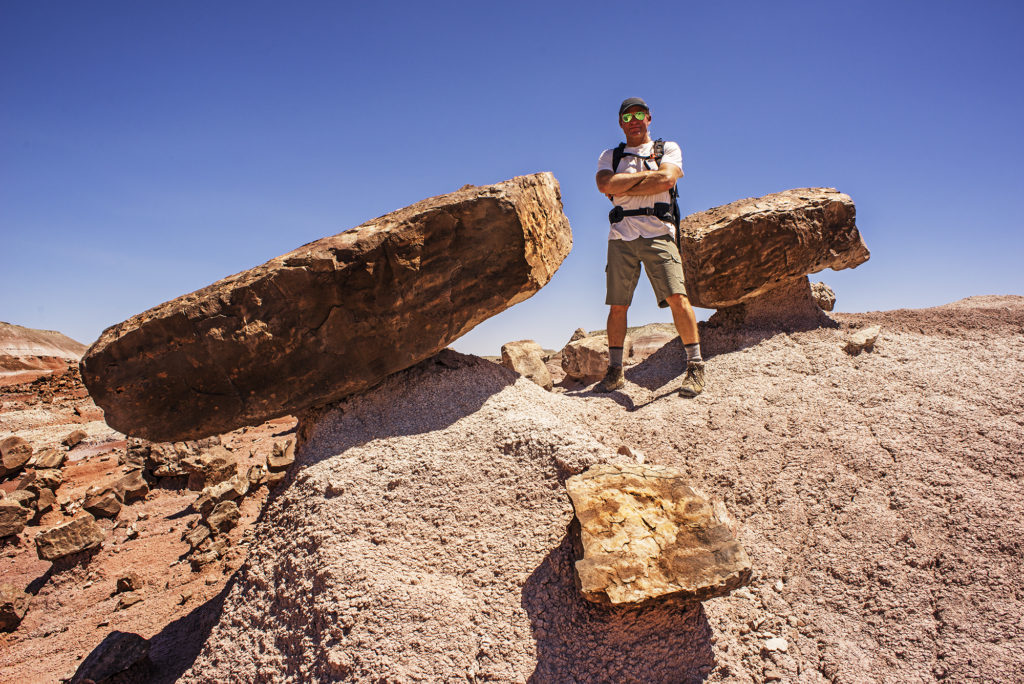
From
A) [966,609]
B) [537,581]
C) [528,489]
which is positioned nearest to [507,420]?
[528,489]

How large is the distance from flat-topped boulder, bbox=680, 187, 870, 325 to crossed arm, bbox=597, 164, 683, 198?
61 centimetres

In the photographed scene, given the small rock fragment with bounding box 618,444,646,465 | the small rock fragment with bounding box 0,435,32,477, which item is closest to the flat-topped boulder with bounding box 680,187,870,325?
the small rock fragment with bounding box 618,444,646,465

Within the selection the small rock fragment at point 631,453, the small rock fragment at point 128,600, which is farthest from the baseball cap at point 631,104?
the small rock fragment at point 128,600

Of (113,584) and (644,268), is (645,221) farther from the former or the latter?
(113,584)

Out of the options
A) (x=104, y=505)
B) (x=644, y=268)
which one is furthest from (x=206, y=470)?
(x=644, y=268)

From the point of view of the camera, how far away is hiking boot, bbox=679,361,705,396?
3.56 m

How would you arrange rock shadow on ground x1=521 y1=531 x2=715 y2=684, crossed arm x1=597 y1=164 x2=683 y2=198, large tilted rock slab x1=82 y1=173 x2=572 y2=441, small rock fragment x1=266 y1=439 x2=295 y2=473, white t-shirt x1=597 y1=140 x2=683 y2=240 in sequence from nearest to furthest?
1. rock shadow on ground x1=521 y1=531 x2=715 y2=684
2. large tilted rock slab x1=82 y1=173 x2=572 y2=441
3. crossed arm x1=597 y1=164 x2=683 y2=198
4. white t-shirt x1=597 y1=140 x2=683 y2=240
5. small rock fragment x1=266 y1=439 x2=295 y2=473

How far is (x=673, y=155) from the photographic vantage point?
3.80 metres

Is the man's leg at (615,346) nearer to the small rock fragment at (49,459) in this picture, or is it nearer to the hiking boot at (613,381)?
the hiking boot at (613,381)

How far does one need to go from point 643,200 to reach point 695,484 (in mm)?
2064

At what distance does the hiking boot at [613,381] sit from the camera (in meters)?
3.99

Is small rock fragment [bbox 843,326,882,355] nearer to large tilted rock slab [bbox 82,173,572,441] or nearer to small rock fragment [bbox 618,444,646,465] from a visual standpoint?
small rock fragment [bbox 618,444,646,465]

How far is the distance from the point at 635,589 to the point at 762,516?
3.24ft

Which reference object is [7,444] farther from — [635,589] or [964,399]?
[964,399]
